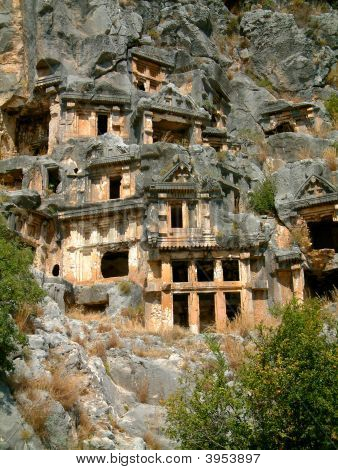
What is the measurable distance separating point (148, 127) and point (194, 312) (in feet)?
36.6

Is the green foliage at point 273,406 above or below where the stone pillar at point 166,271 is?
below

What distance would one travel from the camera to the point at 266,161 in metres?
32.6

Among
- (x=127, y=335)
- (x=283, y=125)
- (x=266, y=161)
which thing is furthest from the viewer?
(x=283, y=125)

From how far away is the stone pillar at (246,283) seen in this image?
24109mm

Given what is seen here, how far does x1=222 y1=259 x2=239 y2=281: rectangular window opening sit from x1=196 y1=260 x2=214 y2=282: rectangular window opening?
0.62 meters

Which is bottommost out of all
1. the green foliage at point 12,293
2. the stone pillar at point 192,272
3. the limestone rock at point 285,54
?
the green foliage at point 12,293

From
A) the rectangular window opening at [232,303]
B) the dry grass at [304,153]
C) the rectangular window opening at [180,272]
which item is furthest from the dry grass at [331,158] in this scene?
the rectangular window opening at [180,272]

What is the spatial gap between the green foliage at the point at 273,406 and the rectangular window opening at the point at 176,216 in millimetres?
14764

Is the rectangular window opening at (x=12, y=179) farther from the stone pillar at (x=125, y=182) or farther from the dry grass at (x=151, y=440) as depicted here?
the dry grass at (x=151, y=440)

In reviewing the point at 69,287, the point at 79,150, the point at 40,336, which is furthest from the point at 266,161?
the point at 40,336

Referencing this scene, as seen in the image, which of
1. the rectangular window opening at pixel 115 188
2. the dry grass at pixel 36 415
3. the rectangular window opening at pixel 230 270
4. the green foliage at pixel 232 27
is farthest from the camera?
the green foliage at pixel 232 27

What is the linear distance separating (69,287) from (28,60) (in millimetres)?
15537

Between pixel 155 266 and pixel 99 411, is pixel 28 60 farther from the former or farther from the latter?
pixel 99 411

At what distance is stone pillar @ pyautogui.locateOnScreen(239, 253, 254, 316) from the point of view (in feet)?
79.1
